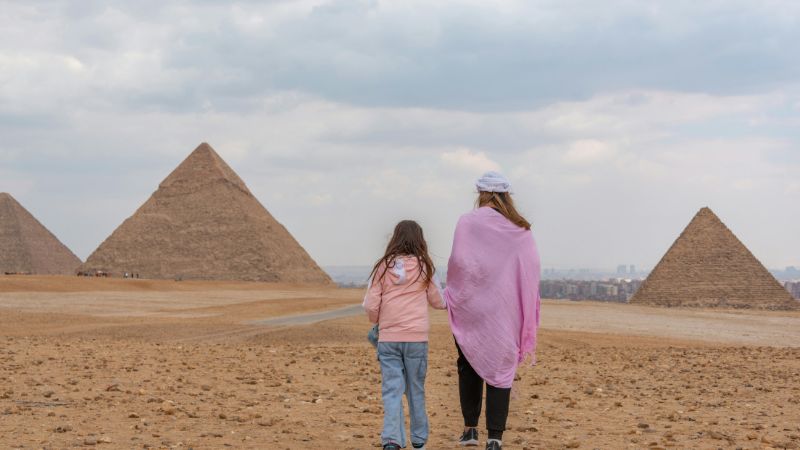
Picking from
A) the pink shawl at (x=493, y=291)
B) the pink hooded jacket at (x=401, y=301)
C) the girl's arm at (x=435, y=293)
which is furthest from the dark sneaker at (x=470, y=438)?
the girl's arm at (x=435, y=293)

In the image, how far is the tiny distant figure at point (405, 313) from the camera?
5.77 meters

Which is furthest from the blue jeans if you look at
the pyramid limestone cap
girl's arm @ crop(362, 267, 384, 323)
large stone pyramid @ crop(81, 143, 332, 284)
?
the pyramid limestone cap

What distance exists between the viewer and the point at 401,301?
5.79 metres

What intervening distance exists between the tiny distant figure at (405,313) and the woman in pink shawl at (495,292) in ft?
0.86

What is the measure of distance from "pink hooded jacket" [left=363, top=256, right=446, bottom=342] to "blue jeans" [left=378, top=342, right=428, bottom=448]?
0.18 feet

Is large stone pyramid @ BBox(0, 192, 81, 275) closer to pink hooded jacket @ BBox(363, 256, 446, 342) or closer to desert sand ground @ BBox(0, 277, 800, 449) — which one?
desert sand ground @ BBox(0, 277, 800, 449)

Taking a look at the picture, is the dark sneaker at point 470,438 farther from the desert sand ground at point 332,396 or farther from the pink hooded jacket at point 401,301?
the pink hooded jacket at point 401,301

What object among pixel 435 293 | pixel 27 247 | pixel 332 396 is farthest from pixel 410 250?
pixel 27 247

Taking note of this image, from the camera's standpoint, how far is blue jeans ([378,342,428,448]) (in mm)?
5738

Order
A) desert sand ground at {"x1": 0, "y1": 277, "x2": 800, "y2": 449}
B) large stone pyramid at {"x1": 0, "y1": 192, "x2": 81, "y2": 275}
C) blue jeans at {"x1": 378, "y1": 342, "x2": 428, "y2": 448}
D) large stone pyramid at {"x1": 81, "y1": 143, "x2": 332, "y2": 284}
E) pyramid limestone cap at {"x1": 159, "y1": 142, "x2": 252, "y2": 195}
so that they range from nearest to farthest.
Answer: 1. blue jeans at {"x1": 378, "y1": 342, "x2": 428, "y2": 448}
2. desert sand ground at {"x1": 0, "y1": 277, "x2": 800, "y2": 449}
3. large stone pyramid at {"x1": 81, "y1": 143, "x2": 332, "y2": 284}
4. large stone pyramid at {"x1": 0, "y1": 192, "x2": 81, "y2": 275}
5. pyramid limestone cap at {"x1": 159, "y1": 142, "x2": 252, "y2": 195}

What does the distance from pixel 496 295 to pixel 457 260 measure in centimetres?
32

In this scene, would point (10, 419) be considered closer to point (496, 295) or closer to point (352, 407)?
point (352, 407)

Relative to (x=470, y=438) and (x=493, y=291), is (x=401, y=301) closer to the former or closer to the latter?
(x=493, y=291)

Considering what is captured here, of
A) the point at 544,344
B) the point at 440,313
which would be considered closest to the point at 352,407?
the point at 544,344
